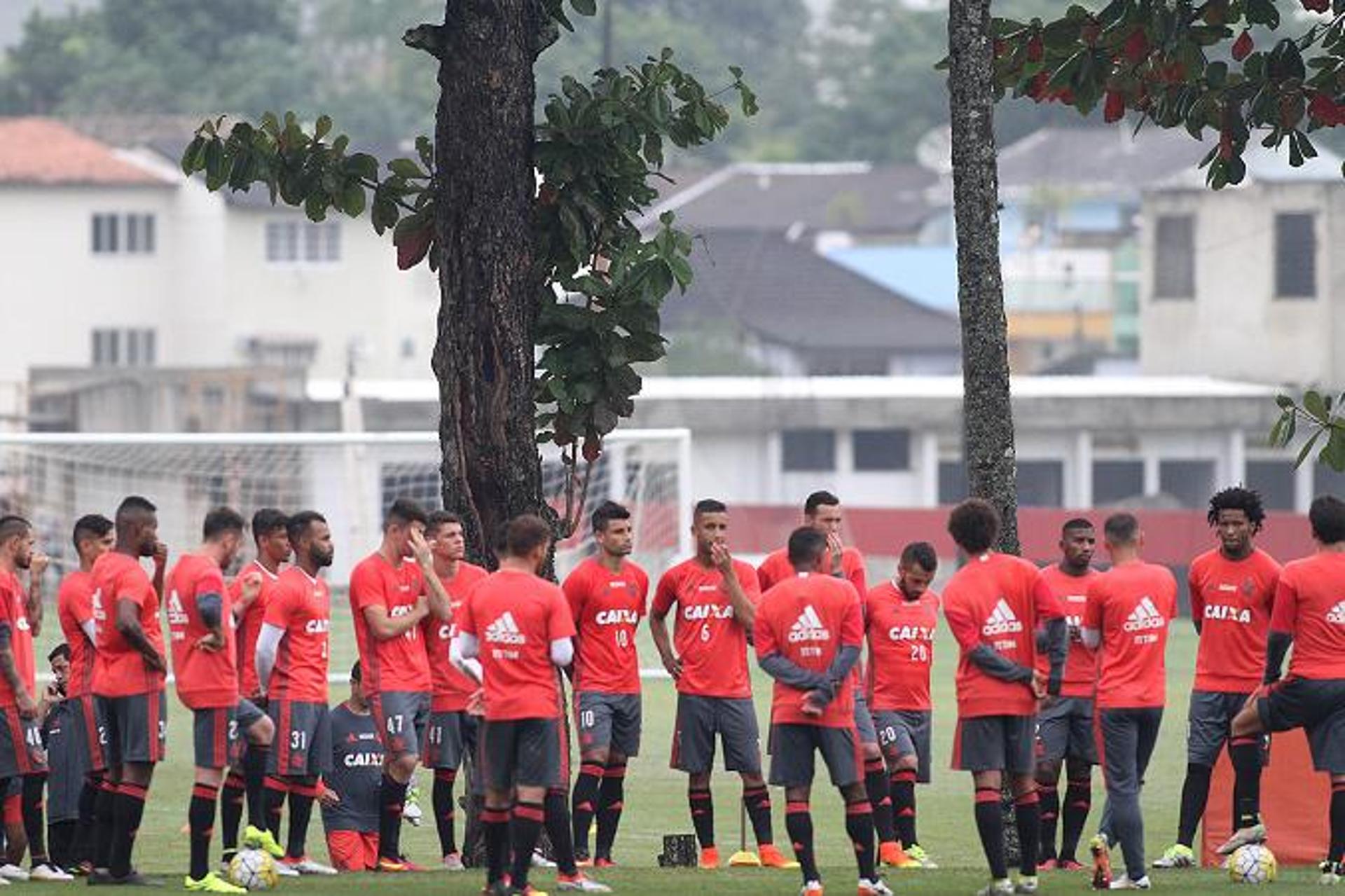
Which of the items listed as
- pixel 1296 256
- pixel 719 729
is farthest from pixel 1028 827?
pixel 1296 256

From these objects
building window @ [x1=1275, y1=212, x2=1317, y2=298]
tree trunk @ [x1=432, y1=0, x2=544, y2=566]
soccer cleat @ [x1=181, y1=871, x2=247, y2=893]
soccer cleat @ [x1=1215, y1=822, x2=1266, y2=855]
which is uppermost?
building window @ [x1=1275, y1=212, x2=1317, y2=298]

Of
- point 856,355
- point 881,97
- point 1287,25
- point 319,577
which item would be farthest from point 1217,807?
point 881,97

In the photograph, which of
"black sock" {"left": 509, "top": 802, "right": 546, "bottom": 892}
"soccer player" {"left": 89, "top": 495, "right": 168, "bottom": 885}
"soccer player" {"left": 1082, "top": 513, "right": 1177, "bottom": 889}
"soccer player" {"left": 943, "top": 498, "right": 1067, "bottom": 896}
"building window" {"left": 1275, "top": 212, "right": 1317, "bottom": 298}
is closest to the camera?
"black sock" {"left": 509, "top": 802, "right": 546, "bottom": 892}

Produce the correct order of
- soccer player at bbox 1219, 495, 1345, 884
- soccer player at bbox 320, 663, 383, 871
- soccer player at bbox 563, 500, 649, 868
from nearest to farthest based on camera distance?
soccer player at bbox 1219, 495, 1345, 884
soccer player at bbox 563, 500, 649, 868
soccer player at bbox 320, 663, 383, 871

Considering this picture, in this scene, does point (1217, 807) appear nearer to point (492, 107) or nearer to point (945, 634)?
point (492, 107)

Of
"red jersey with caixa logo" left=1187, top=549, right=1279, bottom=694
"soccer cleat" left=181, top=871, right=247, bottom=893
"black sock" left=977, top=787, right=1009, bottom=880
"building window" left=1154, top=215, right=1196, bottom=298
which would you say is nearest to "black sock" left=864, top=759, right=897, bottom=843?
"red jersey with caixa logo" left=1187, top=549, right=1279, bottom=694

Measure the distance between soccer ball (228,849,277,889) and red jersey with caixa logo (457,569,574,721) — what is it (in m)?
1.80

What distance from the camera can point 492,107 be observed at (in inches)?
664

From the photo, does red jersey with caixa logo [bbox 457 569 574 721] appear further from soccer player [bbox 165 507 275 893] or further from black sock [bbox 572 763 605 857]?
black sock [bbox 572 763 605 857]

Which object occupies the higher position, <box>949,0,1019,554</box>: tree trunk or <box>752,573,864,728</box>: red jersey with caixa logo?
<box>949,0,1019,554</box>: tree trunk

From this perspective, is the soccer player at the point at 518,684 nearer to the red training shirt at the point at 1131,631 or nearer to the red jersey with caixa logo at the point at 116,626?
the red jersey with caixa logo at the point at 116,626

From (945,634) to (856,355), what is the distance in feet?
136

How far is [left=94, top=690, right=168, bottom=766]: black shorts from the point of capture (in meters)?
15.1

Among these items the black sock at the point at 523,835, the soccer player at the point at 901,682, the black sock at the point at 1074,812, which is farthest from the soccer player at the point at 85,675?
the black sock at the point at 1074,812
